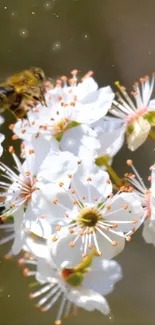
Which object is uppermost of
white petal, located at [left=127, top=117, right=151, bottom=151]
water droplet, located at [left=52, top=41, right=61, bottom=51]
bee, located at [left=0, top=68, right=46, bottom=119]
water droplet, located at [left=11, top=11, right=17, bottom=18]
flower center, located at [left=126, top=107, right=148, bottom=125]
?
water droplet, located at [left=11, top=11, right=17, bottom=18]

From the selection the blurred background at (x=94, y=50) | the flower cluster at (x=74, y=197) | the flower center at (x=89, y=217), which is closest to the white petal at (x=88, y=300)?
the flower cluster at (x=74, y=197)

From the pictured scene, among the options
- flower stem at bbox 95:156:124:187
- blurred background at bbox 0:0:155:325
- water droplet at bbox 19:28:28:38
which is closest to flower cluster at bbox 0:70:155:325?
flower stem at bbox 95:156:124:187

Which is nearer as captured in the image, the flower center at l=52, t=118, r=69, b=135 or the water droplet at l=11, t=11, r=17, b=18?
the flower center at l=52, t=118, r=69, b=135

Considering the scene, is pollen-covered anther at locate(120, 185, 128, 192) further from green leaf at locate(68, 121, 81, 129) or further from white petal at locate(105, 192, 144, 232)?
green leaf at locate(68, 121, 81, 129)

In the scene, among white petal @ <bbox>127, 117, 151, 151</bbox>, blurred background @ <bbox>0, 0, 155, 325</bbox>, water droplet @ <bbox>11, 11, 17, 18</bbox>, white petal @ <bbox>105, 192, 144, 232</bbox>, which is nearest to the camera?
white petal @ <bbox>105, 192, 144, 232</bbox>

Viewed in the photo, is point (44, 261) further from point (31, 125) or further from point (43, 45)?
point (43, 45)

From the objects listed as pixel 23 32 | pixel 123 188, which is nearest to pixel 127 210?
pixel 123 188
